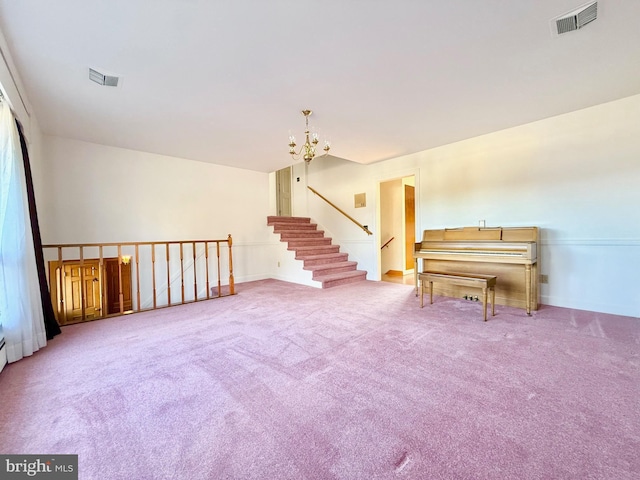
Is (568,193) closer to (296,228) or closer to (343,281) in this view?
(343,281)

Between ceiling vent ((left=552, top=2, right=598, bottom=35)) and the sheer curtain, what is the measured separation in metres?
4.34

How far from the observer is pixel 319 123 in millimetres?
3471

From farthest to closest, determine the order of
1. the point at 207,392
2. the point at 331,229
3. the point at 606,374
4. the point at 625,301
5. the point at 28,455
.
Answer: the point at 331,229
the point at 625,301
the point at 606,374
the point at 207,392
the point at 28,455

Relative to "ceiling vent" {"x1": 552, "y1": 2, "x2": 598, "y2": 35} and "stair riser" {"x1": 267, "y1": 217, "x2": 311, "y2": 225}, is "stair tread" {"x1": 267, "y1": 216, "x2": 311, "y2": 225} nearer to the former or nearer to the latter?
"stair riser" {"x1": 267, "y1": 217, "x2": 311, "y2": 225}

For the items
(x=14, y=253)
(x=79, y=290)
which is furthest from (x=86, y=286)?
(x=14, y=253)

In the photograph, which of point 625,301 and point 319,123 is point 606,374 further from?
point 319,123

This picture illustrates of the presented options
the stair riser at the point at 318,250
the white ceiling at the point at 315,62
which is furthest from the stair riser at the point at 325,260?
the white ceiling at the point at 315,62

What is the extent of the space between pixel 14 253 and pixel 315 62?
299 cm

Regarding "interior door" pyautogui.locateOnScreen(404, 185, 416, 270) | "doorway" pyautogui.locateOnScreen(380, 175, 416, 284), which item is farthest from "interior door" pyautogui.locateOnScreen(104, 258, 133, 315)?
"interior door" pyautogui.locateOnScreen(404, 185, 416, 270)

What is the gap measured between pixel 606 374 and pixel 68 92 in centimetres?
524

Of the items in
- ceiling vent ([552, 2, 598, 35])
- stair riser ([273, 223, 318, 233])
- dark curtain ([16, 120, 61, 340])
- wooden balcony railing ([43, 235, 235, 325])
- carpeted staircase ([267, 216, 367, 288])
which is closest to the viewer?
ceiling vent ([552, 2, 598, 35])

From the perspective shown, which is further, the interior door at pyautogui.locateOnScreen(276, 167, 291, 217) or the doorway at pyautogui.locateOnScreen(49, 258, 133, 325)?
the interior door at pyautogui.locateOnScreen(276, 167, 291, 217)

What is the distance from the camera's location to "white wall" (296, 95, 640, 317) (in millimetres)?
3006

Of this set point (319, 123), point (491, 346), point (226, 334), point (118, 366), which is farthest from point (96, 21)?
point (491, 346)
